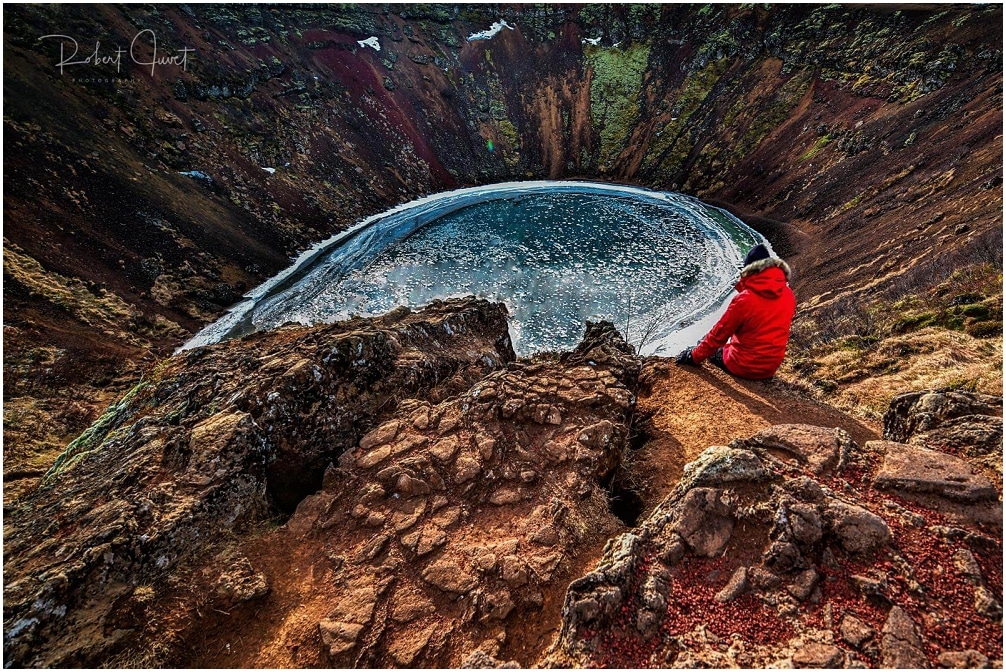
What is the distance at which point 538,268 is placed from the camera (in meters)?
25.7

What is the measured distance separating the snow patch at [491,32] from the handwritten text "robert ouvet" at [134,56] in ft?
104

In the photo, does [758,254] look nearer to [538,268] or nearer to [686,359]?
[686,359]

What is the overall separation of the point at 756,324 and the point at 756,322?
0.25 ft

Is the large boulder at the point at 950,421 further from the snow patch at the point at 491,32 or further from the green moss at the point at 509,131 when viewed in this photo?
the snow patch at the point at 491,32

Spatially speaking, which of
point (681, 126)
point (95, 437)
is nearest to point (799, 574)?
point (95, 437)

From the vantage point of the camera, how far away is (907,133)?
2720 cm

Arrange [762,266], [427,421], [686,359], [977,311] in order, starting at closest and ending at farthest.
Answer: [427,421] < [762,266] < [686,359] < [977,311]

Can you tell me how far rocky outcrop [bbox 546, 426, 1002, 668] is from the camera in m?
3.77

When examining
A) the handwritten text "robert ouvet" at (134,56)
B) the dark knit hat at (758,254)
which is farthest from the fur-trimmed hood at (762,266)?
the handwritten text "robert ouvet" at (134,56)

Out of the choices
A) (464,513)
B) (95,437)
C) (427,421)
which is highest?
(95,437)

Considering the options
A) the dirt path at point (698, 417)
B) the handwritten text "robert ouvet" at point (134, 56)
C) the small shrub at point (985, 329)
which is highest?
the handwritten text "robert ouvet" at point (134, 56)

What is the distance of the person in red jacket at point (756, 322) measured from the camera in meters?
8.10

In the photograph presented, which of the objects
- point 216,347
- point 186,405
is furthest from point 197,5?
point 186,405

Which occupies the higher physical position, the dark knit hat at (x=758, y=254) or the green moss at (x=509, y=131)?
the green moss at (x=509, y=131)
